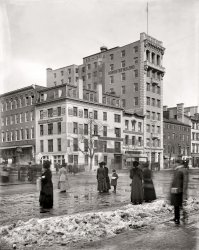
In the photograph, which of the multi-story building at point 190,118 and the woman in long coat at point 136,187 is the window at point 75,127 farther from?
the woman in long coat at point 136,187

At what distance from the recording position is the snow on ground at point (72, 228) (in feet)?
23.2

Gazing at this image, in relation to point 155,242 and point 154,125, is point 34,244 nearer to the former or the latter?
point 155,242

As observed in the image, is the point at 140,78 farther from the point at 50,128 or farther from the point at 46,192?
the point at 46,192

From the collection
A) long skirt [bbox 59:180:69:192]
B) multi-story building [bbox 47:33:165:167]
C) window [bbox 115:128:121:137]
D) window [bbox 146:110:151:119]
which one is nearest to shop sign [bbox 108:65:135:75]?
multi-story building [bbox 47:33:165:167]

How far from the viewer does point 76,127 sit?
50.3 metres

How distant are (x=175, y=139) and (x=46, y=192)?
6098cm

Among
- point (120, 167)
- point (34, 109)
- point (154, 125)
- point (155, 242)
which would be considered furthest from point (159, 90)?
point (155, 242)

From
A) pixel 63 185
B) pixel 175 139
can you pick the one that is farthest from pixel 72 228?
pixel 175 139

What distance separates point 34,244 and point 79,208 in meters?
5.04

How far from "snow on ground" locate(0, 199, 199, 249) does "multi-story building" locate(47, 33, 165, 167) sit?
51.7m

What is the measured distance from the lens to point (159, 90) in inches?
2584

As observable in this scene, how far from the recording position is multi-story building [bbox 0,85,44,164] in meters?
53.5

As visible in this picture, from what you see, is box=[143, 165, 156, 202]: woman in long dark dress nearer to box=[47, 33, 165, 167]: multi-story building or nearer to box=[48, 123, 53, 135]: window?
box=[48, 123, 53, 135]: window

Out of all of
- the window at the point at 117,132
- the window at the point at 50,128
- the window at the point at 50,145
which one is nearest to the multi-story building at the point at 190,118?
the window at the point at 117,132
